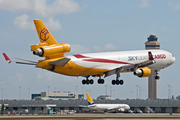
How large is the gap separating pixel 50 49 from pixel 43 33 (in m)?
3.77

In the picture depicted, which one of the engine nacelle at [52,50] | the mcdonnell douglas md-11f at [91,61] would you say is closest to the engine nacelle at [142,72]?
the mcdonnell douglas md-11f at [91,61]

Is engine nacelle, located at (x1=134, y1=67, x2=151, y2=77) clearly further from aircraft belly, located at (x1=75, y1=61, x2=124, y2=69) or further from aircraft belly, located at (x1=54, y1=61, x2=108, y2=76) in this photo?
aircraft belly, located at (x1=54, y1=61, x2=108, y2=76)

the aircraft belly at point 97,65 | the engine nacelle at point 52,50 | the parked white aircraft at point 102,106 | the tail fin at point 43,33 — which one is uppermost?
the tail fin at point 43,33

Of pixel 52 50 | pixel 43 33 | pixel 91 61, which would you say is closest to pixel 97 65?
pixel 91 61

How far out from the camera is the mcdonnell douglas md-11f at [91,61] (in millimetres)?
57375

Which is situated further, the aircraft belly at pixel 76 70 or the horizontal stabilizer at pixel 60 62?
the aircraft belly at pixel 76 70

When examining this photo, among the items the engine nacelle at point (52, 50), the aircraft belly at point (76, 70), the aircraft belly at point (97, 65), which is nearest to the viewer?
the engine nacelle at point (52, 50)

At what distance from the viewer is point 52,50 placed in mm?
56125

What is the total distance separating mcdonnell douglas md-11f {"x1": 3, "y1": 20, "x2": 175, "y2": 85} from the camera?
5738cm

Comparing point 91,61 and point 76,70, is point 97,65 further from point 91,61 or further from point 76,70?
point 76,70

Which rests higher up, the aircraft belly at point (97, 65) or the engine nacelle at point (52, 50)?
the engine nacelle at point (52, 50)

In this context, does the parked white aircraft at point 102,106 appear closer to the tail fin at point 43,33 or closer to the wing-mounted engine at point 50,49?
the wing-mounted engine at point 50,49

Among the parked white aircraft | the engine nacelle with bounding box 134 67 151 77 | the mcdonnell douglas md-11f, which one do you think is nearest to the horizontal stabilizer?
the mcdonnell douglas md-11f

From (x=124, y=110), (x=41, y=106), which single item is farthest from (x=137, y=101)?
(x=41, y=106)
